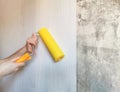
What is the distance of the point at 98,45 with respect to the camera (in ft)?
2.84

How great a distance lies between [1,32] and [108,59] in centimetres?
81

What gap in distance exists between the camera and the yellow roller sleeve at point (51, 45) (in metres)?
0.99

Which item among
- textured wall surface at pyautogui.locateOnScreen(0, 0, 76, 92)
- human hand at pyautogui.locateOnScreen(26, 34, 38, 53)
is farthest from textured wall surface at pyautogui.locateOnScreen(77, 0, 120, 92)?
human hand at pyautogui.locateOnScreen(26, 34, 38, 53)

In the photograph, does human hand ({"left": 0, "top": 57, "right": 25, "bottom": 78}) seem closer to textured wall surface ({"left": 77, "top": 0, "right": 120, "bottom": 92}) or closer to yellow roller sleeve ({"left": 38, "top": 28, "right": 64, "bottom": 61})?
yellow roller sleeve ({"left": 38, "top": 28, "right": 64, "bottom": 61})

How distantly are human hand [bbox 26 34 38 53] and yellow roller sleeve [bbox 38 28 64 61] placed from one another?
48mm

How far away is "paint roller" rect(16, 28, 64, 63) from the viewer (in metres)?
1.00

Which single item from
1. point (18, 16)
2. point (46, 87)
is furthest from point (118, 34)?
point (18, 16)

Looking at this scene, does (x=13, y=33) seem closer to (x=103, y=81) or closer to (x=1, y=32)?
(x=1, y=32)

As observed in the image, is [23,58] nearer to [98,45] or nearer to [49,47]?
[49,47]

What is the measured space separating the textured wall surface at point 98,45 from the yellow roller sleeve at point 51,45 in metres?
0.11

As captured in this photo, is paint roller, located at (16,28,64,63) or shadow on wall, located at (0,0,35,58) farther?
shadow on wall, located at (0,0,35,58)

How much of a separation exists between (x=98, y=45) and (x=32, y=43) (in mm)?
414

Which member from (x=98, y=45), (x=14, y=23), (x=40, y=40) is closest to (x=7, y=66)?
(x=40, y=40)

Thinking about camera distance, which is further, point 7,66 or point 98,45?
point 7,66
